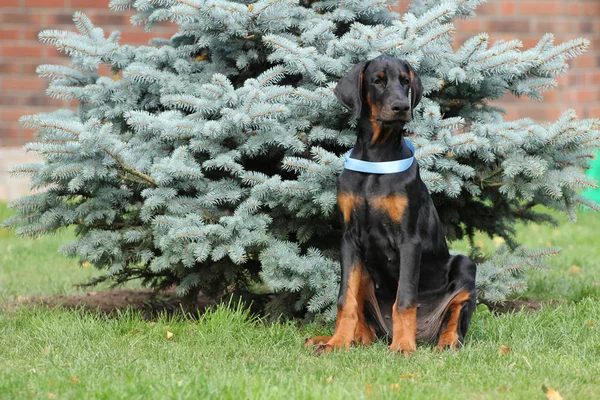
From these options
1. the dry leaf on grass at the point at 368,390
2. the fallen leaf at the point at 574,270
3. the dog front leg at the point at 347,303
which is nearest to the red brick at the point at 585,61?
the fallen leaf at the point at 574,270

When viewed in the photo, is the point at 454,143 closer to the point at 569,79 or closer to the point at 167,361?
the point at 167,361

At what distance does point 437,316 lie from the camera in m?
4.75

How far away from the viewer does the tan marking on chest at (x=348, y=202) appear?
177 inches

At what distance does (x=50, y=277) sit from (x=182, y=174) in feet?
8.79

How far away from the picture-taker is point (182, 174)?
4.88 m

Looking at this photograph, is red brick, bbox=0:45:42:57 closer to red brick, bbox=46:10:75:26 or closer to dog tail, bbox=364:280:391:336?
red brick, bbox=46:10:75:26

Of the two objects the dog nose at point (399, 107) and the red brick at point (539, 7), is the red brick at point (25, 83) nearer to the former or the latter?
the red brick at point (539, 7)

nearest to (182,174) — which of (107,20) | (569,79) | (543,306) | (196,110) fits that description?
(196,110)

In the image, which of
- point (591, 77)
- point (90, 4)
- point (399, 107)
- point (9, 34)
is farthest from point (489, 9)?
point (399, 107)

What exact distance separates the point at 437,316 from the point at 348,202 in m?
0.86

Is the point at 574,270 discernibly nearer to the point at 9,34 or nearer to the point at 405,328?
the point at 405,328

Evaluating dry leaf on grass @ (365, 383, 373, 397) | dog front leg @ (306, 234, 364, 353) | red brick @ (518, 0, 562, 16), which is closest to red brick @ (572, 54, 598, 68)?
red brick @ (518, 0, 562, 16)

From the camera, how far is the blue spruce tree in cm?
489

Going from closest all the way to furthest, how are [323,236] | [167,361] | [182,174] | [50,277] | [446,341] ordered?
1. [167,361]
2. [446,341]
3. [182,174]
4. [323,236]
5. [50,277]
